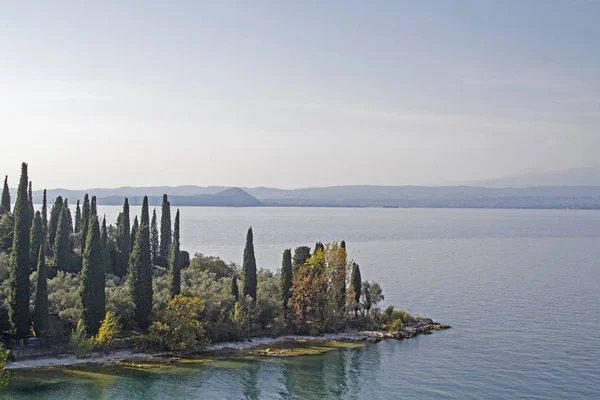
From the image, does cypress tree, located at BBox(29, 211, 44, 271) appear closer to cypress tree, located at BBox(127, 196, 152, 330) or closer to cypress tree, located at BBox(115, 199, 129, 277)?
cypress tree, located at BBox(115, 199, 129, 277)

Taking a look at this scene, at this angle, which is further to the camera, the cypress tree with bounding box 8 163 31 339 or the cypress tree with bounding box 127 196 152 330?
the cypress tree with bounding box 127 196 152 330

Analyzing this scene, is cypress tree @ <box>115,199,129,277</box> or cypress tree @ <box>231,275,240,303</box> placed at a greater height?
cypress tree @ <box>115,199,129,277</box>

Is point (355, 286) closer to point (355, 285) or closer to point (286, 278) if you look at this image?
point (355, 285)

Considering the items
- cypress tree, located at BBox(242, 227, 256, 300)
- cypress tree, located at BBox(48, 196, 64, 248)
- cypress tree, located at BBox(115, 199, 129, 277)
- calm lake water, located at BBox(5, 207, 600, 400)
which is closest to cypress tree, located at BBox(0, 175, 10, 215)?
cypress tree, located at BBox(48, 196, 64, 248)

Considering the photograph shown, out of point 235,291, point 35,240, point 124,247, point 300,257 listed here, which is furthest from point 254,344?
point 124,247


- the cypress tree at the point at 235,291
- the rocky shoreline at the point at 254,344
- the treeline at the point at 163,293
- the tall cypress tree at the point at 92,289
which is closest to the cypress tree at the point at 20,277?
the treeline at the point at 163,293

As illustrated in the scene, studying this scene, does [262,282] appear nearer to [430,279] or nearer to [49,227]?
[49,227]

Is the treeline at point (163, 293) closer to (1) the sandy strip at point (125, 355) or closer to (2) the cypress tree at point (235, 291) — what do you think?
(2) the cypress tree at point (235, 291)
